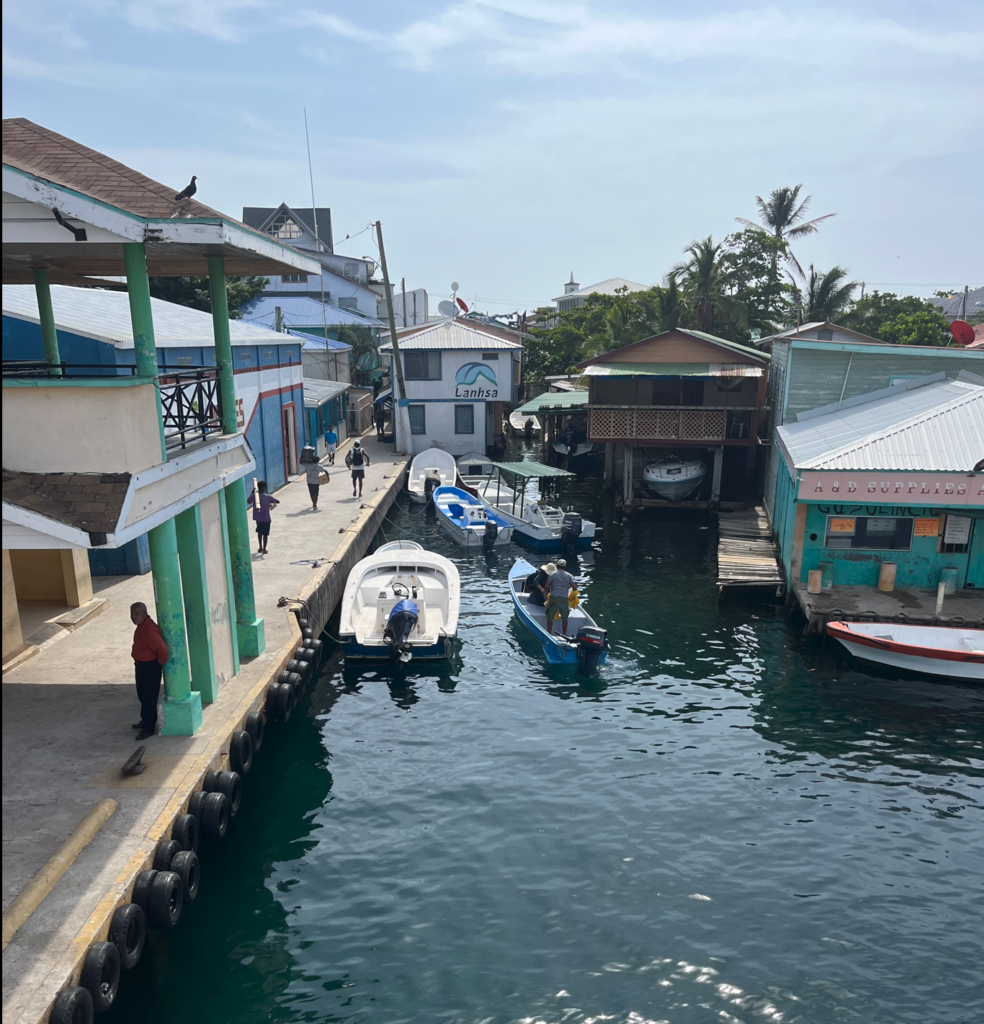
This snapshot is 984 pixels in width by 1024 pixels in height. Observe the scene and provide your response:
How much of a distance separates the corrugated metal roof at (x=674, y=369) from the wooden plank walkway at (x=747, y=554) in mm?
5196

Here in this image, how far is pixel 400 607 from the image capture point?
16.8 meters

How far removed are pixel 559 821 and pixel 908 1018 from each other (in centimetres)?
466

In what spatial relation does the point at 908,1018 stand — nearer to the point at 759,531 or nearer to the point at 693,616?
the point at 693,616

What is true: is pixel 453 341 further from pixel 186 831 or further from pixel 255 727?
pixel 186 831

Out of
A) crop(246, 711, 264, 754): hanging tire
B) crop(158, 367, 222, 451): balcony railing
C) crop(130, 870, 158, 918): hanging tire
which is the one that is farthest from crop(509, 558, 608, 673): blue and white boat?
crop(130, 870, 158, 918): hanging tire

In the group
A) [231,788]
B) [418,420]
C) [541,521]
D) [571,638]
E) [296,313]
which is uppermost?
[296,313]

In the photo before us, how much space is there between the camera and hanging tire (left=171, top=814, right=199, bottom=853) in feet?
31.2

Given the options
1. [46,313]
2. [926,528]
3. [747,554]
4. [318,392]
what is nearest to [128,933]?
[46,313]

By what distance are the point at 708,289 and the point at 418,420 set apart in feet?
51.6

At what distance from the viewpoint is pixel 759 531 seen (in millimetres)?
25422

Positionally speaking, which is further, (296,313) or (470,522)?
(296,313)

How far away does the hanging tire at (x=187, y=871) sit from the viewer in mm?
9109

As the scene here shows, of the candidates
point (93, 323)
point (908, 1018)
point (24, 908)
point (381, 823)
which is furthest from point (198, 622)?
point (908, 1018)

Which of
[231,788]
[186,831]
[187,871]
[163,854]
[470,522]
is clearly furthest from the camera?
[470,522]
